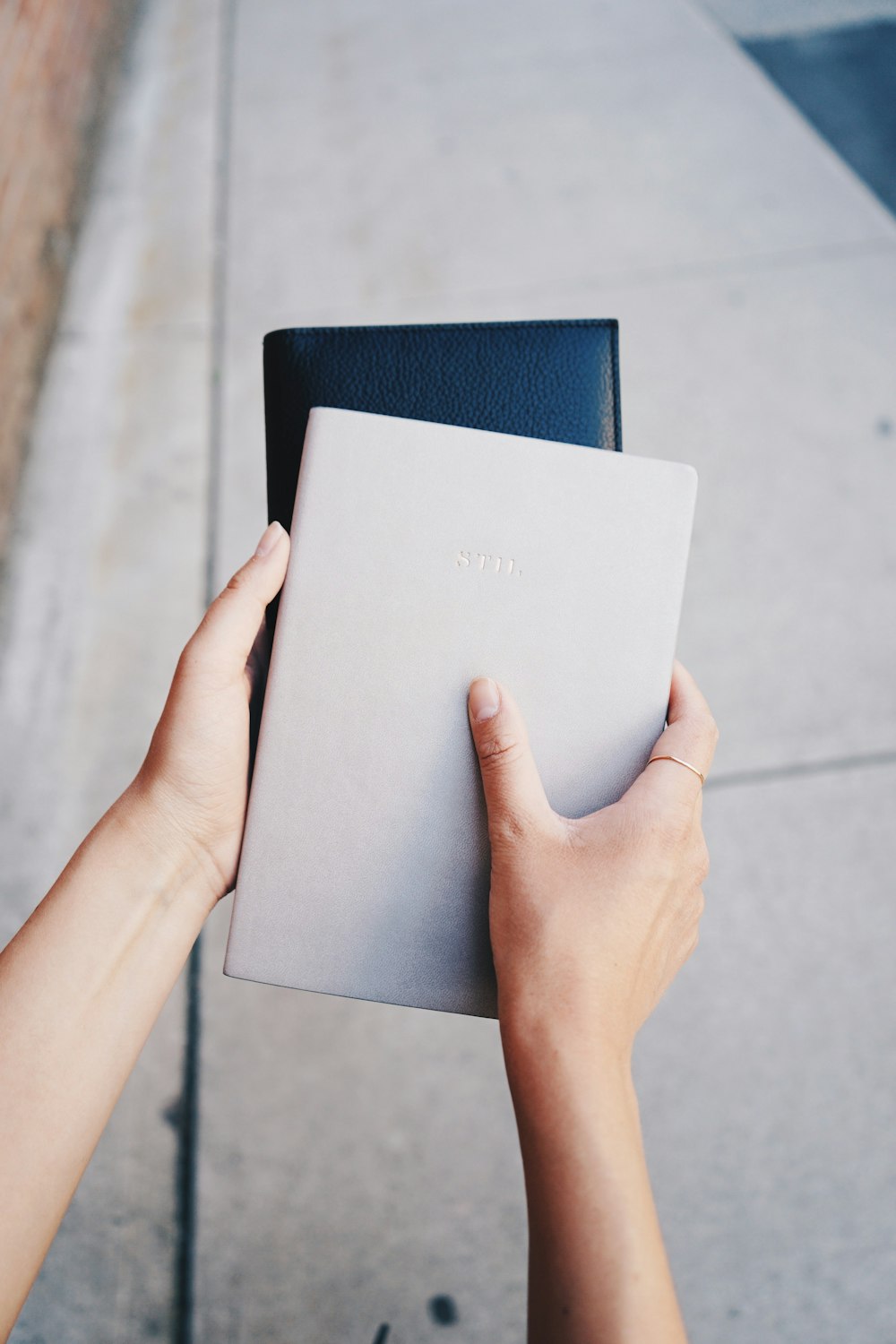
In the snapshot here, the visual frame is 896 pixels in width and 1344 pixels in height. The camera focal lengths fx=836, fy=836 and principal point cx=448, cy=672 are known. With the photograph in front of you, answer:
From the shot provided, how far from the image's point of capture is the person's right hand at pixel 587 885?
64cm

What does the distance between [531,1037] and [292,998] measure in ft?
2.14

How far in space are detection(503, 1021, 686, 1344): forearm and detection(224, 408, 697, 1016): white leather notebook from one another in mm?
137

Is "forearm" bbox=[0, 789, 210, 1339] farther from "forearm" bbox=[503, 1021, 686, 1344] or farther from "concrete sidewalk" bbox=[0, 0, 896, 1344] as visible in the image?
"concrete sidewalk" bbox=[0, 0, 896, 1344]

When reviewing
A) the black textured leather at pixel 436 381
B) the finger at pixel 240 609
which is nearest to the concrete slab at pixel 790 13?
the black textured leather at pixel 436 381

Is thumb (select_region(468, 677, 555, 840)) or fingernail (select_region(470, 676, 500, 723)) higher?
fingernail (select_region(470, 676, 500, 723))

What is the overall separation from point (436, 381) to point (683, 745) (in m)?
0.46

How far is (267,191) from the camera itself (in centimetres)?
210

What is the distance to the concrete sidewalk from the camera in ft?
3.45

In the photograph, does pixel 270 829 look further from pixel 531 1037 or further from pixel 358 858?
pixel 531 1037

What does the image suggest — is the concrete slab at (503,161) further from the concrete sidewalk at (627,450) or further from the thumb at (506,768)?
the thumb at (506,768)

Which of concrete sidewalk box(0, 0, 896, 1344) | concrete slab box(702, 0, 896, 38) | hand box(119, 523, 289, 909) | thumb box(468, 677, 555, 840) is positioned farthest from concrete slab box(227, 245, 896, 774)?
concrete slab box(702, 0, 896, 38)

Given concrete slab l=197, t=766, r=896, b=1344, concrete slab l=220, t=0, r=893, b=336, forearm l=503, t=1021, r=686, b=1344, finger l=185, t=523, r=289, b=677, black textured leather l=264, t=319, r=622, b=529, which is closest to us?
forearm l=503, t=1021, r=686, b=1344

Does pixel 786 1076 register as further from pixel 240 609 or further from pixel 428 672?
pixel 240 609

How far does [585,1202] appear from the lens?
57 centimetres
